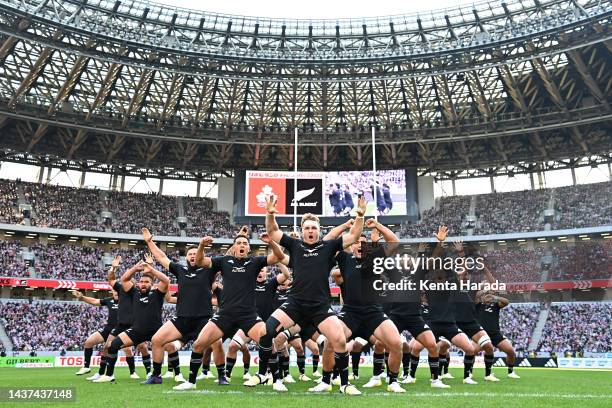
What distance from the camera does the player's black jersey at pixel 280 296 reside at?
16.2 m

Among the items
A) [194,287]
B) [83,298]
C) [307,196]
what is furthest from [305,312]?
[307,196]

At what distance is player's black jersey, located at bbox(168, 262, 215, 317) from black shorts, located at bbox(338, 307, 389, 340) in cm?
311

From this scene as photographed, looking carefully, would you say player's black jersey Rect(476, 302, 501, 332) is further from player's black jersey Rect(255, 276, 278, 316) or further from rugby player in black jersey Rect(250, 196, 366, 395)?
rugby player in black jersey Rect(250, 196, 366, 395)

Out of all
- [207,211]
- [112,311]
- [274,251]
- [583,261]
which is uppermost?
[207,211]

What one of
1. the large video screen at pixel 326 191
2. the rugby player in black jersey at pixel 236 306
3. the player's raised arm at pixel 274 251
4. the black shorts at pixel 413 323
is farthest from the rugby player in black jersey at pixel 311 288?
the large video screen at pixel 326 191

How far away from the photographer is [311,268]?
10.8 meters

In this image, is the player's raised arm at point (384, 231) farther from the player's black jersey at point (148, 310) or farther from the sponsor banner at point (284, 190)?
the sponsor banner at point (284, 190)

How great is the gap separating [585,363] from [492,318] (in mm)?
20710

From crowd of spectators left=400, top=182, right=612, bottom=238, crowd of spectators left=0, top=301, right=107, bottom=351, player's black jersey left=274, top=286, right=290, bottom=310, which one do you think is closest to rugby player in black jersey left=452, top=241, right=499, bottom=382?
player's black jersey left=274, top=286, right=290, bottom=310

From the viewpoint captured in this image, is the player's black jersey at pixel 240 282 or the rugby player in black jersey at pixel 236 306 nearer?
the rugby player in black jersey at pixel 236 306

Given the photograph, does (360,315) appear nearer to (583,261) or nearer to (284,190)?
(284,190)

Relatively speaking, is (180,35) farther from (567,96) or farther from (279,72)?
(567,96)

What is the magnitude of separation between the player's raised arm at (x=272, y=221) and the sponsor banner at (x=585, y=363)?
28.6 metres

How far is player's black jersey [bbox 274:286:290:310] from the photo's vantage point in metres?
16.2
